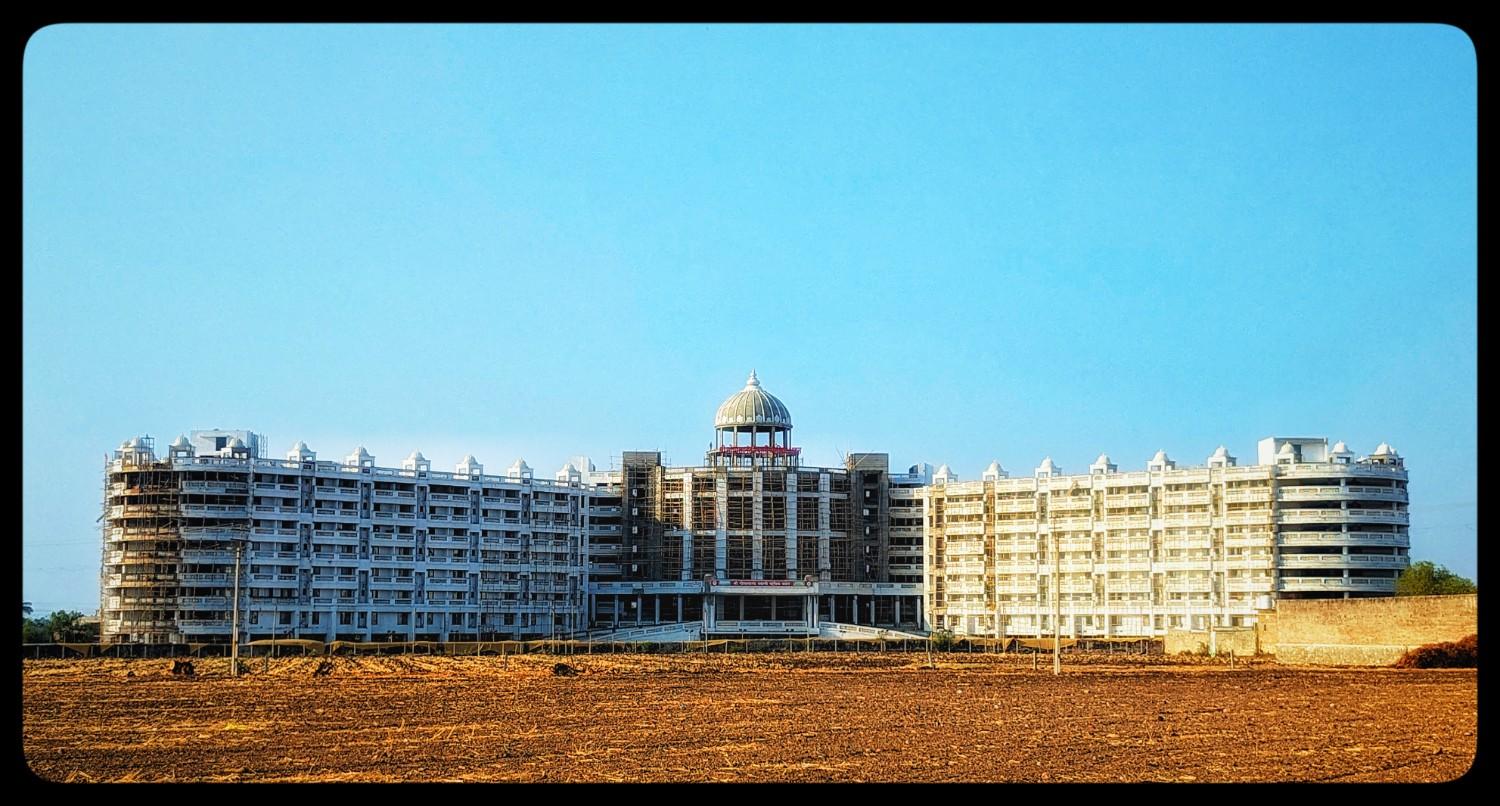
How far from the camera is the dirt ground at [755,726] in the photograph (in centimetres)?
2327

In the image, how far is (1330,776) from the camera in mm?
22156

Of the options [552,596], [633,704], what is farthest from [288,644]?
[633,704]

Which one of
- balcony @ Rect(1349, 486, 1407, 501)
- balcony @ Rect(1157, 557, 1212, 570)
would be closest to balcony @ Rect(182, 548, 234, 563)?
balcony @ Rect(1157, 557, 1212, 570)

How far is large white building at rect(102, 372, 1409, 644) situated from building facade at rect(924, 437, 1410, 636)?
14 cm

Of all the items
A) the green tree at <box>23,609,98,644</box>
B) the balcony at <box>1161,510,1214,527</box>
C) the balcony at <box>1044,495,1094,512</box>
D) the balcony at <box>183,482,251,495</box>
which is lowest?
the green tree at <box>23,609,98,644</box>

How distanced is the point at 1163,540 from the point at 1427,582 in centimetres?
2034

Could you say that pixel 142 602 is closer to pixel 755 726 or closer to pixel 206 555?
pixel 206 555

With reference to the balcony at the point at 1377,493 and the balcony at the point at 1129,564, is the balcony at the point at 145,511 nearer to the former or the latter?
the balcony at the point at 1129,564

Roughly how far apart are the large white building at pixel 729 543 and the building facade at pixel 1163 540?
14 cm

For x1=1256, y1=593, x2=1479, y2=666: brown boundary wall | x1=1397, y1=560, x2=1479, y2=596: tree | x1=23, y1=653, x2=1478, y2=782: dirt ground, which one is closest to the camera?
x1=23, y1=653, x2=1478, y2=782: dirt ground

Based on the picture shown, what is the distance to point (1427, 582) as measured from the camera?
80938 mm

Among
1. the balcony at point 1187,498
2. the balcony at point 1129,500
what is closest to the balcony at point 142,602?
the balcony at point 1129,500

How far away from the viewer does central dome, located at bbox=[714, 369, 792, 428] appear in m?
114

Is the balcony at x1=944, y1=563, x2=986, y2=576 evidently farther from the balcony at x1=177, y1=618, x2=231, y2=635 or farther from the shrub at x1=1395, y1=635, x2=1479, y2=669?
the shrub at x1=1395, y1=635, x2=1479, y2=669
